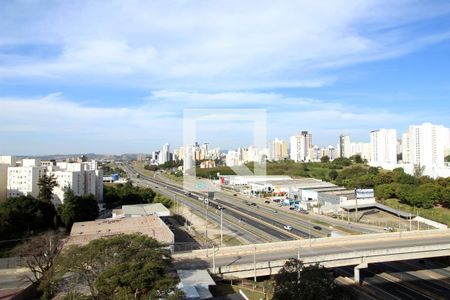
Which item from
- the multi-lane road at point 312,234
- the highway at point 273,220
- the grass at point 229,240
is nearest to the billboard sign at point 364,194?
the multi-lane road at point 312,234

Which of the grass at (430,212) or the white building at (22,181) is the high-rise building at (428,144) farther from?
the white building at (22,181)

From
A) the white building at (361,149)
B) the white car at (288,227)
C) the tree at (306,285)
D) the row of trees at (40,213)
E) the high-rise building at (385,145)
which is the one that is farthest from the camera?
the white building at (361,149)

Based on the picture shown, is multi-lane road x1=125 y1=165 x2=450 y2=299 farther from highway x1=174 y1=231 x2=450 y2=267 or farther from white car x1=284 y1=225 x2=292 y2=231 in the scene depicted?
highway x1=174 y1=231 x2=450 y2=267

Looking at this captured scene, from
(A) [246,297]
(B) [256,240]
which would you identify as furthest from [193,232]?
(A) [246,297]

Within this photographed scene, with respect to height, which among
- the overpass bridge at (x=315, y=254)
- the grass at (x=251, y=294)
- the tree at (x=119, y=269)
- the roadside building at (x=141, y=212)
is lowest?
the grass at (x=251, y=294)

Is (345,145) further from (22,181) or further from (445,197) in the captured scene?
(22,181)

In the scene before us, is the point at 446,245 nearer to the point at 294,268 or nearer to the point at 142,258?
the point at 294,268

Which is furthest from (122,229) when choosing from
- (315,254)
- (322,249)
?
(322,249)
